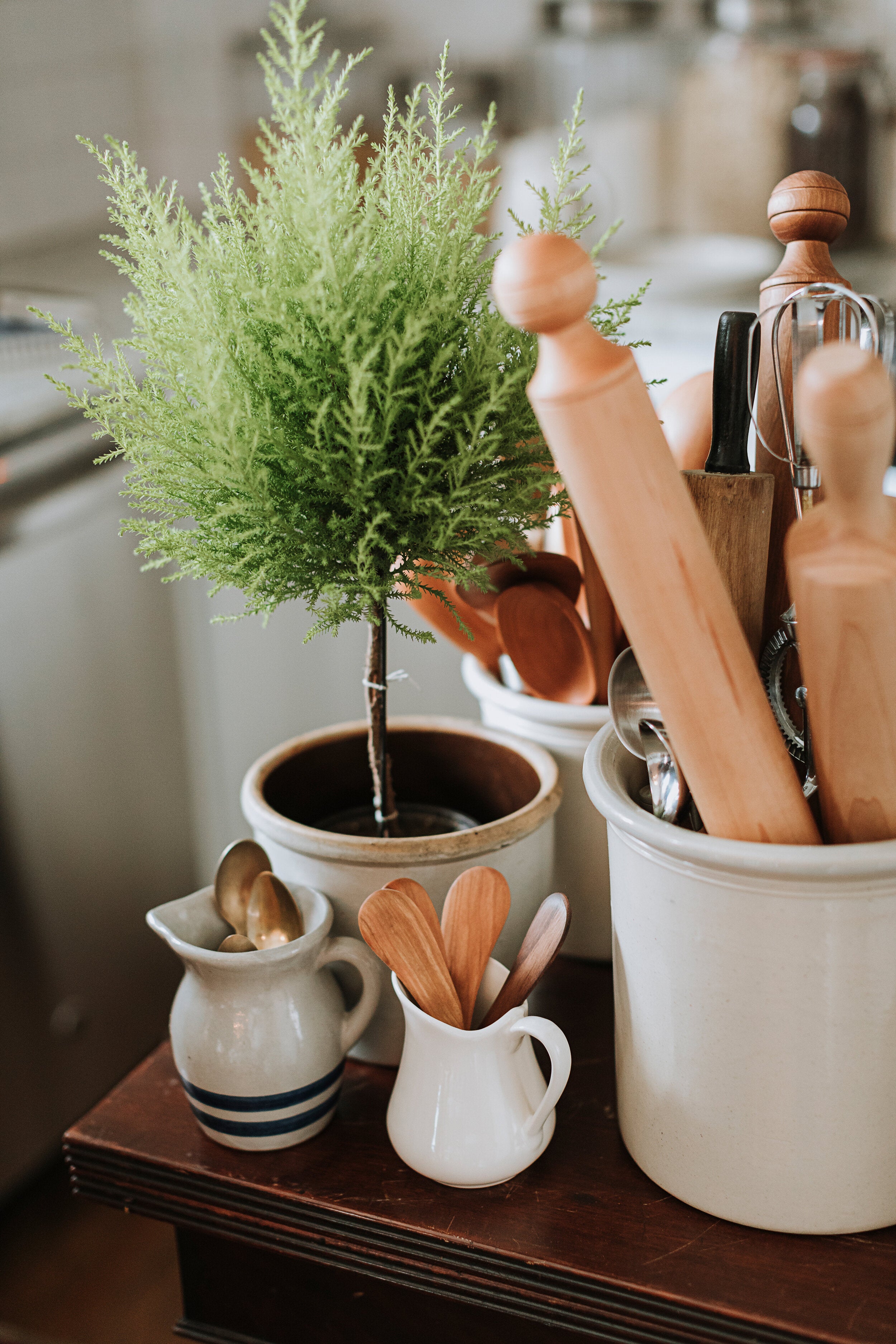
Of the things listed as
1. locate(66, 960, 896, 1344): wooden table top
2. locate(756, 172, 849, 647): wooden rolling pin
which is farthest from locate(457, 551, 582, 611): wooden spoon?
locate(66, 960, 896, 1344): wooden table top

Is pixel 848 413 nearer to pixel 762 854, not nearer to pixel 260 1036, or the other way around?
pixel 762 854

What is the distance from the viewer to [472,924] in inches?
17.4

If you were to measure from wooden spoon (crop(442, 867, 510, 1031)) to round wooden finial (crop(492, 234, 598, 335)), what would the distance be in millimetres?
216

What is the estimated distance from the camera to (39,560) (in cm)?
115

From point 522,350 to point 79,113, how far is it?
1517mm

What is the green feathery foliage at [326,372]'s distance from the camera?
0.41 meters

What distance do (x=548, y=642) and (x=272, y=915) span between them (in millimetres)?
184

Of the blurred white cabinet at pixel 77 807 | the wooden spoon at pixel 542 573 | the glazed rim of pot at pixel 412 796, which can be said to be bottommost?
the blurred white cabinet at pixel 77 807

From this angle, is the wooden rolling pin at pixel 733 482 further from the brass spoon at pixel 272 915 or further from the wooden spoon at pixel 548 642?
the brass spoon at pixel 272 915

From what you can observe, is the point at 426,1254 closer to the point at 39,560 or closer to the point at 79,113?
the point at 39,560

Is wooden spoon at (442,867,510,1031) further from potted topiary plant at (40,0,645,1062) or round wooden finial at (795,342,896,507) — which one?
round wooden finial at (795,342,896,507)

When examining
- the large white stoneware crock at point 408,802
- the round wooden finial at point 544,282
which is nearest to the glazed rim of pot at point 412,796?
the large white stoneware crock at point 408,802

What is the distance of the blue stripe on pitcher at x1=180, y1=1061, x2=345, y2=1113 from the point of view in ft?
1.48

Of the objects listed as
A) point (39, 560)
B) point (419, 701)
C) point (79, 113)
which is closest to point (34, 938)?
point (39, 560)
